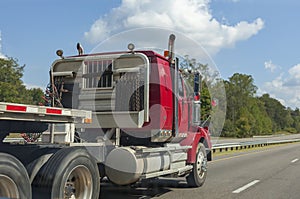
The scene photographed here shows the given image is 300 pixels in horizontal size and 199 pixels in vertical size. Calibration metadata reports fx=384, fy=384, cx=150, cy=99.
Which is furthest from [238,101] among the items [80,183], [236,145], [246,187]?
[80,183]

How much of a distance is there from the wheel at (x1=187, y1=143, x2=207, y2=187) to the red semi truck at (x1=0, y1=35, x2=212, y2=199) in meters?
0.12

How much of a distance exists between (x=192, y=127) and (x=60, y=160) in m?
4.94

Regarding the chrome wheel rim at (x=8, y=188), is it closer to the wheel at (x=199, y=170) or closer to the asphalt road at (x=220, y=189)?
the asphalt road at (x=220, y=189)

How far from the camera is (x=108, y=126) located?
731 centimetres

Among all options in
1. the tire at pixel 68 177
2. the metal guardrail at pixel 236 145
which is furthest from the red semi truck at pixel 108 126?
the metal guardrail at pixel 236 145

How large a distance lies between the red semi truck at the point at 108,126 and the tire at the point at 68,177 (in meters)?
0.01

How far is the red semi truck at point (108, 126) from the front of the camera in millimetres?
5480

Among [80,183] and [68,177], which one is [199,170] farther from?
[68,177]

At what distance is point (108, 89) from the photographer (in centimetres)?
762

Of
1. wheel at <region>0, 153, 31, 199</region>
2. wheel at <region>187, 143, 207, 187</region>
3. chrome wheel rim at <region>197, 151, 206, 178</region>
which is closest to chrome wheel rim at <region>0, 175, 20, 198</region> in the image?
wheel at <region>0, 153, 31, 199</region>

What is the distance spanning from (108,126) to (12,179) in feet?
9.87

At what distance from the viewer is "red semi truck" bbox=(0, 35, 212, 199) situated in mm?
5480

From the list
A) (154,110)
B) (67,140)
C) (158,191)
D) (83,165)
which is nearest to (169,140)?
(154,110)

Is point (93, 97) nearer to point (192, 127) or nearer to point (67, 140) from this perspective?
point (67, 140)
